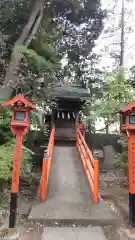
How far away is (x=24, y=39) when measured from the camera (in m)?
7.73

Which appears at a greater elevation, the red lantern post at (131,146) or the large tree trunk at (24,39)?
the large tree trunk at (24,39)

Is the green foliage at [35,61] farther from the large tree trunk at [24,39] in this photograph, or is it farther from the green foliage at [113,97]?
the green foliage at [113,97]

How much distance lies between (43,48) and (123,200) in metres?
6.34

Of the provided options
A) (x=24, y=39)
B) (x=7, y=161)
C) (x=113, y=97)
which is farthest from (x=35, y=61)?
(x=113, y=97)

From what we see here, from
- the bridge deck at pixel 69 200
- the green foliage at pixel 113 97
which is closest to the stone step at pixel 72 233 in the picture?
the bridge deck at pixel 69 200

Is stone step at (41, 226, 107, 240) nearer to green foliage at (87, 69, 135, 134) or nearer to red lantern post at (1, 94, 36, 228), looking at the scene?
red lantern post at (1, 94, 36, 228)

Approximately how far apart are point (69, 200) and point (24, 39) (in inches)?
241

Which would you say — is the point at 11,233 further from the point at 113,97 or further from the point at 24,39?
the point at 113,97

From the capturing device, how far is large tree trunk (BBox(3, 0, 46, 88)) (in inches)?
271

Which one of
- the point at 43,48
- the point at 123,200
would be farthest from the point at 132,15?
the point at 123,200

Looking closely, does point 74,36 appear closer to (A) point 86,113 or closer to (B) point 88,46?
(B) point 88,46

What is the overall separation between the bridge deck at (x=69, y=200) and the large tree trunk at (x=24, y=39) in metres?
3.37

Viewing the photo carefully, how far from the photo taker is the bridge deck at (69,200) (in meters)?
4.04

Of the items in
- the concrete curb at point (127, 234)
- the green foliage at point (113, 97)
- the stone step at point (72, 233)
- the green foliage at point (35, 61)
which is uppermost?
the green foliage at point (35, 61)
